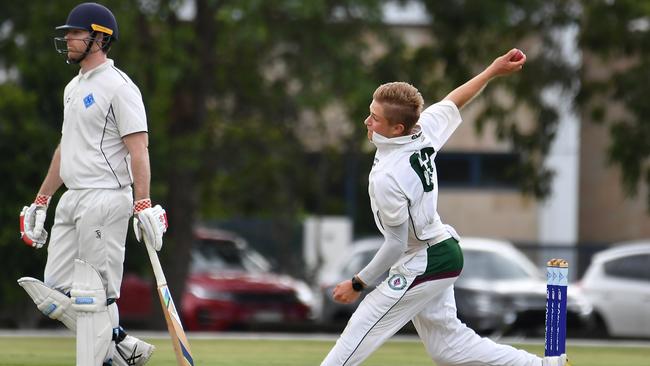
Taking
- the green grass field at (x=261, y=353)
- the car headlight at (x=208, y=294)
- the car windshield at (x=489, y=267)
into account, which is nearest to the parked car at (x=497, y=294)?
the car windshield at (x=489, y=267)

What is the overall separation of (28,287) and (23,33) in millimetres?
12164

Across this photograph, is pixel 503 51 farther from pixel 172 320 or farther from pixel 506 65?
pixel 172 320

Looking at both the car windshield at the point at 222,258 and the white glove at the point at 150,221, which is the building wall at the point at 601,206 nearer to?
the car windshield at the point at 222,258

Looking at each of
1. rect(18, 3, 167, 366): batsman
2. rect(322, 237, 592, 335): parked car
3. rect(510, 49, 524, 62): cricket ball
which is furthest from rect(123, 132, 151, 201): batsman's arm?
rect(322, 237, 592, 335): parked car

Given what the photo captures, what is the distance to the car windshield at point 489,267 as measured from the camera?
1934 centimetres

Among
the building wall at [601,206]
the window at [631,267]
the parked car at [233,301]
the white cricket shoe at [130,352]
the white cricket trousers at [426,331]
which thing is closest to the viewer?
the white cricket trousers at [426,331]

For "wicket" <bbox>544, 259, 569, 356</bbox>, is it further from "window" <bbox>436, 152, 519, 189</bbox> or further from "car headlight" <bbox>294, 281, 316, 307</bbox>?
"window" <bbox>436, 152, 519, 189</bbox>

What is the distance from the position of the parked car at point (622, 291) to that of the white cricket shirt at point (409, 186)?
12920 mm

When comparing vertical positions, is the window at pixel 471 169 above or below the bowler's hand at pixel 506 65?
below

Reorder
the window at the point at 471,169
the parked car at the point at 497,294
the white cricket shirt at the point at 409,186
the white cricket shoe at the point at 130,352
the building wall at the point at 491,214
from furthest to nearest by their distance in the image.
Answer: the window at the point at 471,169 → the building wall at the point at 491,214 → the parked car at the point at 497,294 → the white cricket shoe at the point at 130,352 → the white cricket shirt at the point at 409,186

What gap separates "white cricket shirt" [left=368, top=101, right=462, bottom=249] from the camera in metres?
6.93

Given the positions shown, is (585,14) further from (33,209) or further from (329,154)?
(33,209)

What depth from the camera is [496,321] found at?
18734 millimetres

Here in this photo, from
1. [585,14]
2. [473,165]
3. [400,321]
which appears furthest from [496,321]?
[473,165]
